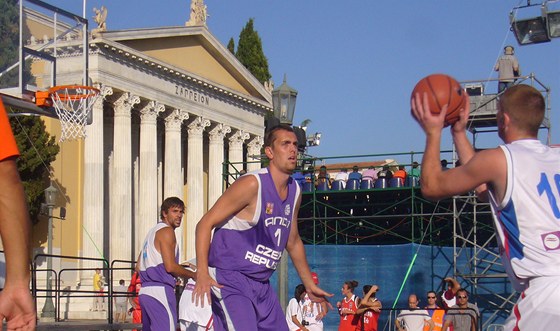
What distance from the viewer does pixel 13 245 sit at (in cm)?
404

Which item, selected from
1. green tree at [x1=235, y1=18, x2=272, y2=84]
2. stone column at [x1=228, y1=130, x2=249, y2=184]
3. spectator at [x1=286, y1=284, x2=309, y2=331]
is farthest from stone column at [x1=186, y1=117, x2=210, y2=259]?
spectator at [x1=286, y1=284, x2=309, y2=331]

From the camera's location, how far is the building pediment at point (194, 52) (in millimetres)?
45219

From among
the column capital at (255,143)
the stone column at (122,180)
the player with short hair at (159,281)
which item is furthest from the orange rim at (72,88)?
the column capital at (255,143)

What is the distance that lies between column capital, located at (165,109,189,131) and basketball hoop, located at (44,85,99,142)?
24613 mm

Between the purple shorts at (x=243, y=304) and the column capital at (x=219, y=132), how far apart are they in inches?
1729

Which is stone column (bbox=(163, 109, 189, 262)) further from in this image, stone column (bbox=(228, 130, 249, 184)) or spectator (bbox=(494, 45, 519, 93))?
spectator (bbox=(494, 45, 519, 93))

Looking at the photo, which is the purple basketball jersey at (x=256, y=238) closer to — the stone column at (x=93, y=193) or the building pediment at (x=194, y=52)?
the stone column at (x=93, y=193)

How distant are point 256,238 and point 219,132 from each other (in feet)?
145

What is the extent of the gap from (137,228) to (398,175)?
18096 mm

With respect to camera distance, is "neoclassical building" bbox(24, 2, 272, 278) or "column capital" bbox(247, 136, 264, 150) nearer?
"neoclassical building" bbox(24, 2, 272, 278)

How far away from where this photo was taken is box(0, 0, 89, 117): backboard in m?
14.8

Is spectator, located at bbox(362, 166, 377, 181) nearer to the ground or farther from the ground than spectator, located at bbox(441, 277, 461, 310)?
farther from the ground

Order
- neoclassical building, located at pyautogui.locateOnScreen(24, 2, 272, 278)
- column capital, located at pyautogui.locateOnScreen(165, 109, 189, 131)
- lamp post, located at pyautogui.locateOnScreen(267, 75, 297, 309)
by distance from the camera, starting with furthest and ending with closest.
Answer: column capital, located at pyautogui.locateOnScreen(165, 109, 189, 131), neoclassical building, located at pyautogui.locateOnScreen(24, 2, 272, 278), lamp post, located at pyautogui.locateOnScreen(267, 75, 297, 309)

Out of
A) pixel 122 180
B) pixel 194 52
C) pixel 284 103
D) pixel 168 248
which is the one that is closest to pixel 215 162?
pixel 194 52
